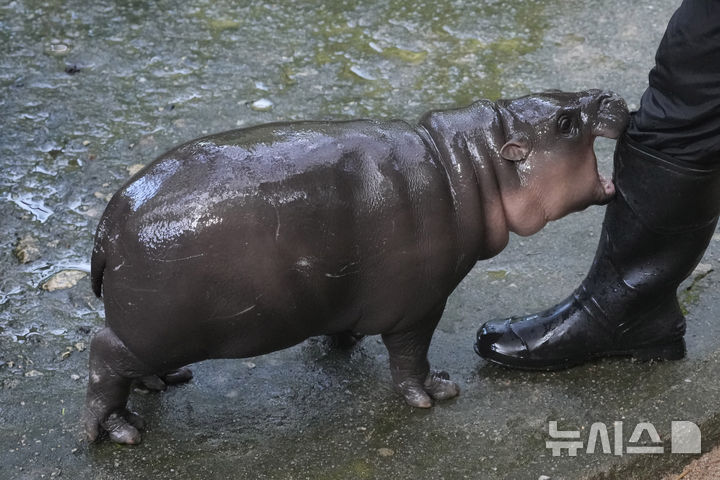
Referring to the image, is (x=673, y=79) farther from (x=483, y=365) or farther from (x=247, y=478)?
(x=247, y=478)

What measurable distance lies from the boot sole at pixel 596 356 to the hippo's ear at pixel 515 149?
2.49ft

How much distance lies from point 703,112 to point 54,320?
7.72 feet

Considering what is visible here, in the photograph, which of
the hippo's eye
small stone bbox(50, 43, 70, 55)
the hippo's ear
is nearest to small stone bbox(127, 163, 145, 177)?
small stone bbox(50, 43, 70, 55)

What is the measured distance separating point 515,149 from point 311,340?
1066 mm

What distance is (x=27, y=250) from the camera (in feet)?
12.4

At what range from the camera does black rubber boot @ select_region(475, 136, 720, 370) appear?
117 inches

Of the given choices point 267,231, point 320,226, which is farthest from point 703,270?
point 267,231

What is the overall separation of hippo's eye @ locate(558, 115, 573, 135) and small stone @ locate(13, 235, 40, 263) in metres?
2.13

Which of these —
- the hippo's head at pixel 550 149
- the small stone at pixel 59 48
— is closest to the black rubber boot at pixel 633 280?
the hippo's head at pixel 550 149

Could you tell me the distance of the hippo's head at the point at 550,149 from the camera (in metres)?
2.93

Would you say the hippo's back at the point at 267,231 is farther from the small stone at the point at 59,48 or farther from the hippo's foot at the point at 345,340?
the small stone at the point at 59,48

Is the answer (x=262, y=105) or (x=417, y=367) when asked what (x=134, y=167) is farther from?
(x=417, y=367)

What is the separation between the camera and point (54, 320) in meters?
3.46

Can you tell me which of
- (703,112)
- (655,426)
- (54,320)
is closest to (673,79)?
(703,112)
